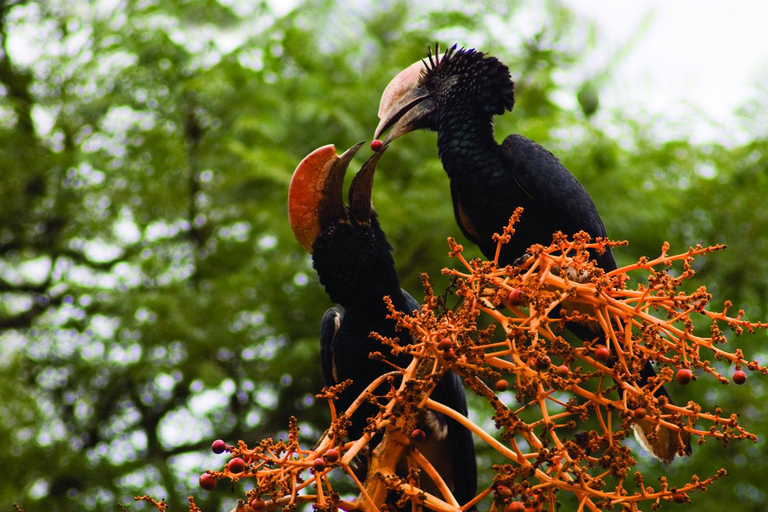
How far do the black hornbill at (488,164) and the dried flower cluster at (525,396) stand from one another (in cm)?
110

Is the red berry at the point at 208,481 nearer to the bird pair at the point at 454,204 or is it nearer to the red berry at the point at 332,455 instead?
the red berry at the point at 332,455

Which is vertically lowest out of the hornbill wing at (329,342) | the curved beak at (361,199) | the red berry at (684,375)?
the red berry at (684,375)

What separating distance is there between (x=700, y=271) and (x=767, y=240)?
510 mm

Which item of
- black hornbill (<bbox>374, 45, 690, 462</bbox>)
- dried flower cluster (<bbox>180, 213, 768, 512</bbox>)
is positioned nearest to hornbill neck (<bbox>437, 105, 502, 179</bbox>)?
black hornbill (<bbox>374, 45, 690, 462</bbox>)

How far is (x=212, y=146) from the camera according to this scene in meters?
7.23

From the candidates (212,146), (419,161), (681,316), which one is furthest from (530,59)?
(681,316)

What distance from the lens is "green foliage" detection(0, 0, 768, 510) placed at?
591 centimetres

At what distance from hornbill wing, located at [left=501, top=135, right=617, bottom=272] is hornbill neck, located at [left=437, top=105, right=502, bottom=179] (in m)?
0.08

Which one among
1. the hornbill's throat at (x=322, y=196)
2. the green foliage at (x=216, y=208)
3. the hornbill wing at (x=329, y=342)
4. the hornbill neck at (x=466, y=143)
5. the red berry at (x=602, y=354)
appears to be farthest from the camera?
the green foliage at (x=216, y=208)

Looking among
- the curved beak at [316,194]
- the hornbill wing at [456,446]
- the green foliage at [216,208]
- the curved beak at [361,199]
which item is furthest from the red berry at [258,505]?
the green foliage at [216,208]

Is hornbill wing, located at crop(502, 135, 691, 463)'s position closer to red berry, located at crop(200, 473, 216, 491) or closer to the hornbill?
the hornbill

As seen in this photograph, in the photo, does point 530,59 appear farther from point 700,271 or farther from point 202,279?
point 202,279

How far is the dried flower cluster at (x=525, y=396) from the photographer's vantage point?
182 centimetres

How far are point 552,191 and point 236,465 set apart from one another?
1.76 meters
